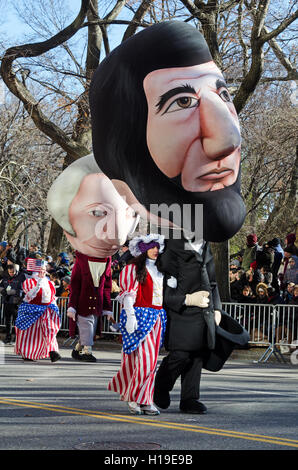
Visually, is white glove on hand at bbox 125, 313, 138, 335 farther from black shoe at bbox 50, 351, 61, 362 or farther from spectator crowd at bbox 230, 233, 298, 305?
spectator crowd at bbox 230, 233, 298, 305

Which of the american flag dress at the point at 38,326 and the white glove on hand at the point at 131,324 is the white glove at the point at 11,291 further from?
the white glove on hand at the point at 131,324

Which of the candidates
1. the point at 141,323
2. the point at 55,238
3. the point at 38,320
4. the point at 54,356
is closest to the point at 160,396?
the point at 141,323

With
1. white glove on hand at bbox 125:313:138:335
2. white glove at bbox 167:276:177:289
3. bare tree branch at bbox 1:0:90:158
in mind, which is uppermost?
bare tree branch at bbox 1:0:90:158

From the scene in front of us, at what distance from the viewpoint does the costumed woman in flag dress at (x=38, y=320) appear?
43.2 feet

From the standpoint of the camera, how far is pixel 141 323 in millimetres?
8180

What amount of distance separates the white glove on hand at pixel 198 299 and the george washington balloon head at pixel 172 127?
26.6 inches

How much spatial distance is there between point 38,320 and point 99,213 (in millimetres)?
4946

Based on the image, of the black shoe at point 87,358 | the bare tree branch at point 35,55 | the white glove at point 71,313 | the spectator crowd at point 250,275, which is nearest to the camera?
the white glove at point 71,313

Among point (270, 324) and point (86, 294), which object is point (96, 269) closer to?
point (86, 294)

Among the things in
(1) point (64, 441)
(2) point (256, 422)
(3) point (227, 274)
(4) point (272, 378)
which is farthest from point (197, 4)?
(1) point (64, 441)

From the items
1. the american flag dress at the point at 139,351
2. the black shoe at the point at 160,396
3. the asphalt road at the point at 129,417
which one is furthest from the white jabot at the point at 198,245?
the asphalt road at the point at 129,417

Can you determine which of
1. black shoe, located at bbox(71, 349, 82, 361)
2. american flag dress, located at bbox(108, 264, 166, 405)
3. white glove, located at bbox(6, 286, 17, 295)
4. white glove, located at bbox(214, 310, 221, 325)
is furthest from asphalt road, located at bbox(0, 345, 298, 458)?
white glove, located at bbox(6, 286, 17, 295)

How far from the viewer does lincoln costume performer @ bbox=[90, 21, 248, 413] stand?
712cm

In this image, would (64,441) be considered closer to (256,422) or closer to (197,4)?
(256,422)
